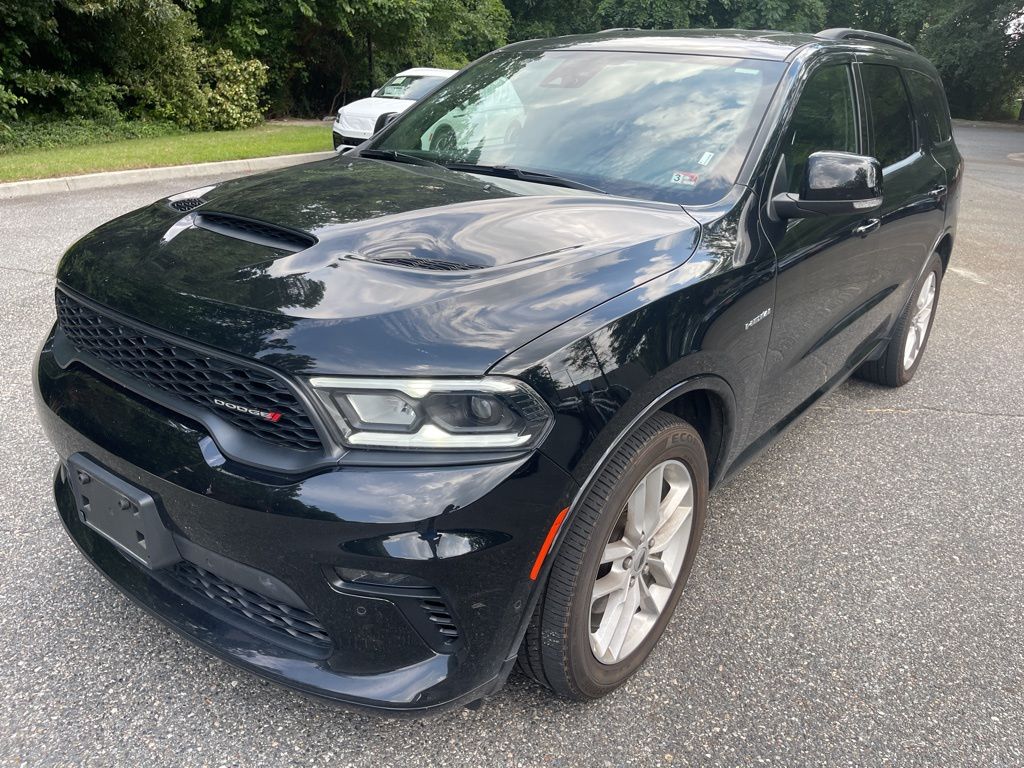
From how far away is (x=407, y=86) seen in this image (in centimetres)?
1420

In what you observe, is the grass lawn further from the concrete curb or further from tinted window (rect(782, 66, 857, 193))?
tinted window (rect(782, 66, 857, 193))

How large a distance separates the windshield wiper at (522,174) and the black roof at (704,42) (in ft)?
2.75

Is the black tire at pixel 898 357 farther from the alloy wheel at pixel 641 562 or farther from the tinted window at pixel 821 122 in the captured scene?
the alloy wheel at pixel 641 562

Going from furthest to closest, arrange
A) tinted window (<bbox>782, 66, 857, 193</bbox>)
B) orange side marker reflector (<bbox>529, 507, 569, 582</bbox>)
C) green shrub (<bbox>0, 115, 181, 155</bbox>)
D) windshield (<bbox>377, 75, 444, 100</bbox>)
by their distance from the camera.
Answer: windshield (<bbox>377, 75, 444, 100</bbox>), green shrub (<bbox>0, 115, 181, 155</bbox>), tinted window (<bbox>782, 66, 857, 193</bbox>), orange side marker reflector (<bbox>529, 507, 569, 582</bbox>)

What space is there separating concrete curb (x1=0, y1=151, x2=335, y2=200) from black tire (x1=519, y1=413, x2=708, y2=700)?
6494 millimetres

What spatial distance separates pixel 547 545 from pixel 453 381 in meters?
0.43

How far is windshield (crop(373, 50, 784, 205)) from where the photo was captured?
2.69 metres

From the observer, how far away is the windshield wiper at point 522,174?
271 centimetres

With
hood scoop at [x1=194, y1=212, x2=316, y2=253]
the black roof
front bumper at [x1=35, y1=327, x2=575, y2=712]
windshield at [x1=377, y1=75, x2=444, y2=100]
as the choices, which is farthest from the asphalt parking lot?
windshield at [x1=377, y1=75, x2=444, y2=100]

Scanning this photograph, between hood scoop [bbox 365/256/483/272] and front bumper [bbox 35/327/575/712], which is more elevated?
hood scoop [bbox 365/256/483/272]

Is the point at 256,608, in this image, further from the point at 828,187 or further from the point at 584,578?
the point at 828,187

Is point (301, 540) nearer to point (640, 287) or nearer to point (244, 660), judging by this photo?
point (244, 660)

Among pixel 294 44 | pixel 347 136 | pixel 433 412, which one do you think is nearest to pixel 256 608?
pixel 433 412

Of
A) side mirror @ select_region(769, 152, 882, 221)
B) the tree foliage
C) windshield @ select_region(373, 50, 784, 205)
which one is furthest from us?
the tree foliage
